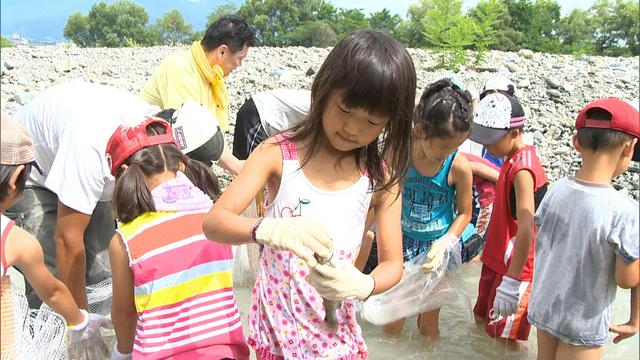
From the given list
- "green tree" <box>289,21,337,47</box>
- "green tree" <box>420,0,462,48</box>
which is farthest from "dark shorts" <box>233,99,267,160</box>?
"green tree" <box>289,21,337,47</box>

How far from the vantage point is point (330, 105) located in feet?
4.24

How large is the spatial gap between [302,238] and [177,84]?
1.94 meters

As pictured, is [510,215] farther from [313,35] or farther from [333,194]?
[313,35]

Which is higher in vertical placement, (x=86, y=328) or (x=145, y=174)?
(x=145, y=174)

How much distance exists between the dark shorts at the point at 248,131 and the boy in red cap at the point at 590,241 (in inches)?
64.8

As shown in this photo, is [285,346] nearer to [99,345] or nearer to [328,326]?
[328,326]

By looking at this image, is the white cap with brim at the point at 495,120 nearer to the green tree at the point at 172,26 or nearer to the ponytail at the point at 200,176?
the ponytail at the point at 200,176

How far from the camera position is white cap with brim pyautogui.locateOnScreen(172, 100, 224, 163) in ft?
6.99

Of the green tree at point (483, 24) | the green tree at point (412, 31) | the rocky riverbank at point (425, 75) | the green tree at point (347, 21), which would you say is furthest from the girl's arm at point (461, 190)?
the green tree at point (412, 31)

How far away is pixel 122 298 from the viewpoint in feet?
5.13

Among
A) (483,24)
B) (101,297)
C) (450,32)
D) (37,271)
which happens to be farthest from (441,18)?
(37,271)

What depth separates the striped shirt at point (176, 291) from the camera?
147 cm

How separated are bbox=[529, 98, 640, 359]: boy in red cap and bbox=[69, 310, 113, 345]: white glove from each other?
1.42 m

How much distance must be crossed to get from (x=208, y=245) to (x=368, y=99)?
0.61 m
